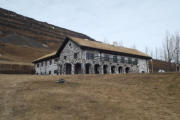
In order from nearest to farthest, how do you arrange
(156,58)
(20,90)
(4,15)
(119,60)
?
(20,90)
(119,60)
(156,58)
(4,15)

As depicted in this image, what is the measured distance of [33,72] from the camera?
50.7 m

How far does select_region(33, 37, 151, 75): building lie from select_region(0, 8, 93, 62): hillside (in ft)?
105

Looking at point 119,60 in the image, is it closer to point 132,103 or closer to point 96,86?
point 96,86

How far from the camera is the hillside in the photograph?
234 feet

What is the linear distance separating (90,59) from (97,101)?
21102mm

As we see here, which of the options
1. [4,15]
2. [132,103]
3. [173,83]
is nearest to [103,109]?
[132,103]

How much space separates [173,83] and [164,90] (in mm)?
1479

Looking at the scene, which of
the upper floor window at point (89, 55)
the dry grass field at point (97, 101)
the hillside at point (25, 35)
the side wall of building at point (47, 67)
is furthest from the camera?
the hillside at point (25, 35)

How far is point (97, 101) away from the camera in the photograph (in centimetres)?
1231

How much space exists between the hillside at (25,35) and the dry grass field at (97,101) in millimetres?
54084

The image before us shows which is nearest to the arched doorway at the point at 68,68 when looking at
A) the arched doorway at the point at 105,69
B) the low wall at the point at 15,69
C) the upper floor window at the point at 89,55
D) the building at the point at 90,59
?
the building at the point at 90,59

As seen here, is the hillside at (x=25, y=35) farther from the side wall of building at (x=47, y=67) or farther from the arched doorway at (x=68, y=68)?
the arched doorway at (x=68, y=68)

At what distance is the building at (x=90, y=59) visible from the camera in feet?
109

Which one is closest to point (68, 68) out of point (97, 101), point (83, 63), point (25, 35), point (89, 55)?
point (83, 63)
